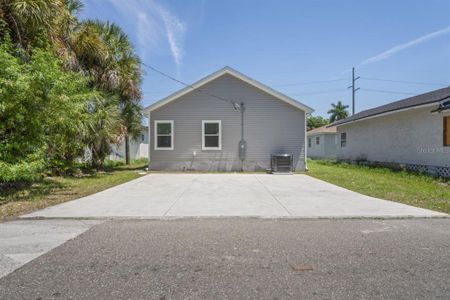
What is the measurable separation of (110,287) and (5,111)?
20.2ft

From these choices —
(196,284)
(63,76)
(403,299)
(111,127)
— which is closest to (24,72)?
(63,76)

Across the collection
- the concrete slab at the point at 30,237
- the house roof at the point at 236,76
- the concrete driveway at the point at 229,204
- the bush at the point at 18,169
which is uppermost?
the house roof at the point at 236,76

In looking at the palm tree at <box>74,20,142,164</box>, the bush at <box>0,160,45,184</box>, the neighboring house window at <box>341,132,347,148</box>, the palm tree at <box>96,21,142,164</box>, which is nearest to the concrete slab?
the bush at <box>0,160,45,184</box>

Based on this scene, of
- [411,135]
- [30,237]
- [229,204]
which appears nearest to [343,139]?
[411,135]

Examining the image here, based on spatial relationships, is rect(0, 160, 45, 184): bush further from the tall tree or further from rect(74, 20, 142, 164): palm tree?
the tall tree

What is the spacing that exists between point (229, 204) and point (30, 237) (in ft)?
12.6

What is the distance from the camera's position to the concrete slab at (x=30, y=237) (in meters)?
3.48

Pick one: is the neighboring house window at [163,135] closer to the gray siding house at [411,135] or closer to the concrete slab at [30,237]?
the concrete slab at [30,237]

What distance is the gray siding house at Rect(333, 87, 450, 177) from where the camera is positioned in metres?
11.8

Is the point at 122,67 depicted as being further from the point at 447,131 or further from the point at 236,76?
the point at 447,131

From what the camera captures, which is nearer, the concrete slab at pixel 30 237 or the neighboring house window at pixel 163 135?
the concrete slab at pixel 30 237

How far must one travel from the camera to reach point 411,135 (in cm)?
1381

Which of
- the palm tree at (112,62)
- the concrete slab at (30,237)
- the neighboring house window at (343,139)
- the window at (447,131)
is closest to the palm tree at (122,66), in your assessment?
the palm tree at (112,62)

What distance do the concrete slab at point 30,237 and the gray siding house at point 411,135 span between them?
12923mm
